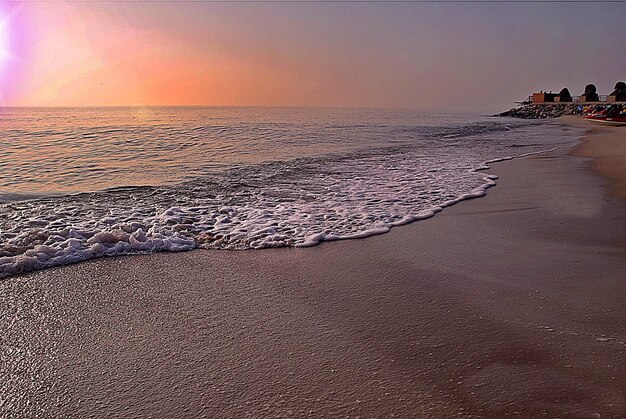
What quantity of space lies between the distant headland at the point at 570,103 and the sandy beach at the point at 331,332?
52.8m

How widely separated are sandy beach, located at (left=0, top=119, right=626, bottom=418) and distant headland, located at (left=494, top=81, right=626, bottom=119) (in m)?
52.8

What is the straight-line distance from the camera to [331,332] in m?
2.77

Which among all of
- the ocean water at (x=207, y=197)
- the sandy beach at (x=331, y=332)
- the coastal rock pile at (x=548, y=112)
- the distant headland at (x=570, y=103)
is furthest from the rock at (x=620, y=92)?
the sandy beach at (x=331, y=332)

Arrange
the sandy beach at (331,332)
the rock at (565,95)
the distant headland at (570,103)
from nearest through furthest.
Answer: the sandy beach at (331,332) → the distant headland at (570,103) → the rock at (565,95)

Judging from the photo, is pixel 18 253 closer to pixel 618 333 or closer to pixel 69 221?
pixel 69 221

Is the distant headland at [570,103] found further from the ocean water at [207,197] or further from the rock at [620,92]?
the ocean water at [207,197]

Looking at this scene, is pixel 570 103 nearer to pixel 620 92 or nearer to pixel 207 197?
pixel 620 92

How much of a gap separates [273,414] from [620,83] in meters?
70.9

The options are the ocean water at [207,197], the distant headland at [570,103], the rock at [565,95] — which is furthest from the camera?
the rock at [565,95]

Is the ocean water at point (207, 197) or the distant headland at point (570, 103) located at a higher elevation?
the distant headland at point (570, 103)

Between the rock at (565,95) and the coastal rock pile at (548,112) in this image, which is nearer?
the coastal rock pile at (548,112)

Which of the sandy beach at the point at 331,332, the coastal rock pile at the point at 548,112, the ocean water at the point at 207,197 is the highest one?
the coastal rock pile at the point at 548,112

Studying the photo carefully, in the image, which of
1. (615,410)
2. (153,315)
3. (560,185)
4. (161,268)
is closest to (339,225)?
(161,268)

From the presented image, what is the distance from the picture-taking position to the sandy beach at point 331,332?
6.93ft
